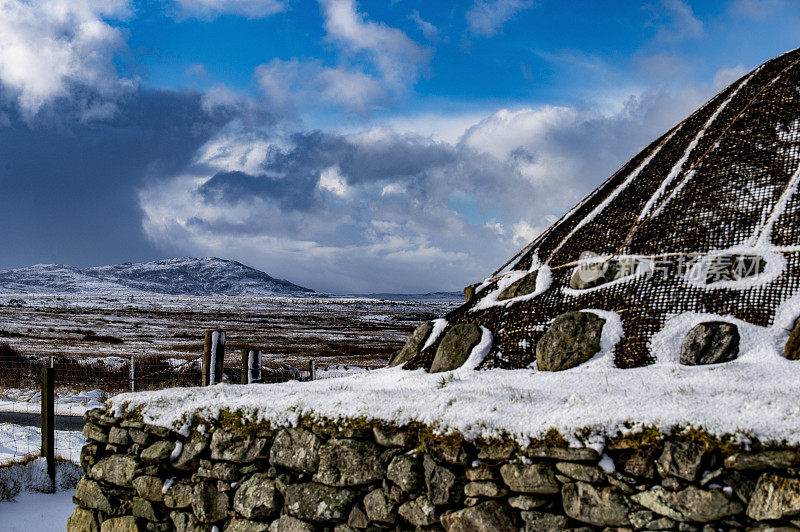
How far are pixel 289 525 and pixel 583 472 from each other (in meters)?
2.46

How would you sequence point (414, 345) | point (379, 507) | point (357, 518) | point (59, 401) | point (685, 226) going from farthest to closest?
point (59, 401) < point (414, 345) < point (685, 226) < point (357, 518) < point (379, 507)

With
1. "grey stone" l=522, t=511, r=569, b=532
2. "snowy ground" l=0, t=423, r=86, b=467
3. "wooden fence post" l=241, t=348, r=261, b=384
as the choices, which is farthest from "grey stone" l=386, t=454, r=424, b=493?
"snowy ground" l=0, t=423, r=86, b=467

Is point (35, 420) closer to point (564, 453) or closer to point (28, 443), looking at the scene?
point (28, 443)

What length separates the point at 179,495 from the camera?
17.7ft

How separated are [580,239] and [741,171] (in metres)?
1.99

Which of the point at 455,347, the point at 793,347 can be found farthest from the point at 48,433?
the point at 793,347

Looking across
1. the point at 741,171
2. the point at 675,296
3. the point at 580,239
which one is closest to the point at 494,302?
the point at 580,239

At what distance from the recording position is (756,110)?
7.76 metres

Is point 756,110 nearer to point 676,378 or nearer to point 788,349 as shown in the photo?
point 788,349

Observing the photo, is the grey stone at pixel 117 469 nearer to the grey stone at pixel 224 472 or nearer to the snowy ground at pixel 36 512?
the grey stone at pixel 224 472

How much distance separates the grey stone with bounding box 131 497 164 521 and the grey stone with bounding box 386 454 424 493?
8.23ft

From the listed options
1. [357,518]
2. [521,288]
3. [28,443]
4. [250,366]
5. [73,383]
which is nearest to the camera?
[357,518]

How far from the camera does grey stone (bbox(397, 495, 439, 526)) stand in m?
4.37

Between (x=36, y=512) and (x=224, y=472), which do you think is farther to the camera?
(x=36, y=512)
